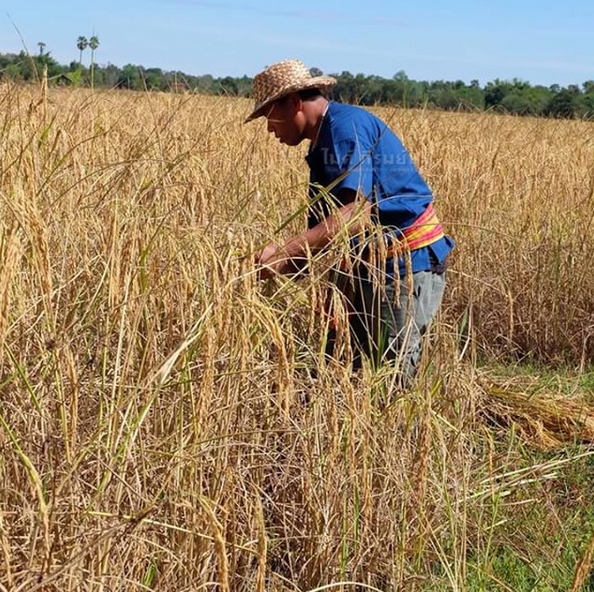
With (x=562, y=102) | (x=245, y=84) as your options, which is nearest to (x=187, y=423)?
(x=245, y=84)

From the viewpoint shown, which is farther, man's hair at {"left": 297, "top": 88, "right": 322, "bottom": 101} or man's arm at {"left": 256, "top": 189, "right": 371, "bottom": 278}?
man's hair at {"left": 297, "top": 88, "right": 322, "bottom": 101}

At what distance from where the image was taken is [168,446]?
198 cm

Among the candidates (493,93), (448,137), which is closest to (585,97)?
(493,93)

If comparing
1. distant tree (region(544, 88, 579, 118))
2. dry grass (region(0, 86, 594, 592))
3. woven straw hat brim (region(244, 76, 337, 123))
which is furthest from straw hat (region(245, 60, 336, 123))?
distant tree (region(544, 88, 579, 118))

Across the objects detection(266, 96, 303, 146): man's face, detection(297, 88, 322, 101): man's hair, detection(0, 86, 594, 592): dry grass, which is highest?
detection(297, 88, 322, 101): man's hair

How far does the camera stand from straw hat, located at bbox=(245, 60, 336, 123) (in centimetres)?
289

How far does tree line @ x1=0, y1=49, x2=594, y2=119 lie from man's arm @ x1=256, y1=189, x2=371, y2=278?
0.71 m

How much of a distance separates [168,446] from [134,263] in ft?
1.28

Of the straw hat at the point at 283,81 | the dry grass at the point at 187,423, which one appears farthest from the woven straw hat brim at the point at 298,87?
the dry grass at the point at 187,423

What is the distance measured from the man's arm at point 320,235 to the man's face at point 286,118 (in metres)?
0.32

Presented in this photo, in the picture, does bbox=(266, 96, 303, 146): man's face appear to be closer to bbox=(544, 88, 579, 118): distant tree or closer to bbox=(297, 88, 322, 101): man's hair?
bbox=(297, 88, 322, 101): man's hair

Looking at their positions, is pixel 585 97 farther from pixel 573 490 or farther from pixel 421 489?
pixel 421 489

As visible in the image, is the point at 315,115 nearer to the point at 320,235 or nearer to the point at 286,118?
the point at 286,118

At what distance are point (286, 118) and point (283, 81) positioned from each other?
0.13 metres
